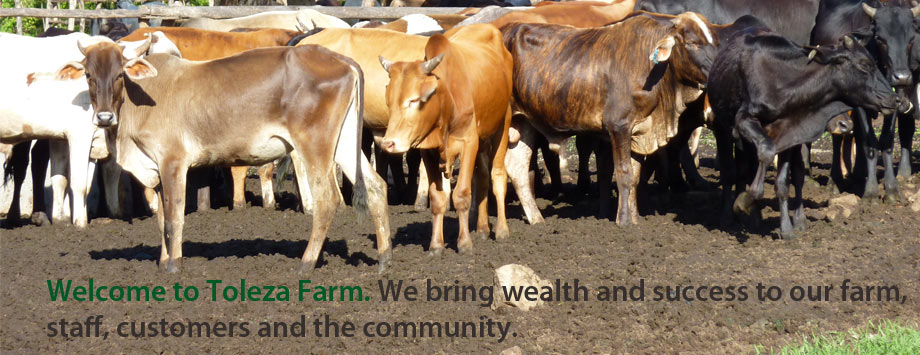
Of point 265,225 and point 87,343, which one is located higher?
point 87,343

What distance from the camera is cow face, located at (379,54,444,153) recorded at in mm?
8242

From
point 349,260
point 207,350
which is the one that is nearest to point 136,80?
point 349,260

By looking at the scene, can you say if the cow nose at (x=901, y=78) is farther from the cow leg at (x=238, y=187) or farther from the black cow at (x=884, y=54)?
the cow leg at (x=238, y=187)

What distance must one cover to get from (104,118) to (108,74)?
0.35 m

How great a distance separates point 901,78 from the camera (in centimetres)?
1021

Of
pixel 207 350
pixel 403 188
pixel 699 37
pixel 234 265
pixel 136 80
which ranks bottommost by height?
pixel 403 188

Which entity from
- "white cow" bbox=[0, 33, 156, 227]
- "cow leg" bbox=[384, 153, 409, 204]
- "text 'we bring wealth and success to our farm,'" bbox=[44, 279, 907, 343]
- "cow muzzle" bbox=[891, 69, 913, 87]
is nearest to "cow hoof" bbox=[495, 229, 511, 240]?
"text 'we bring wealth and success to our farm,'" bbox=[44, 279, 907, 343]

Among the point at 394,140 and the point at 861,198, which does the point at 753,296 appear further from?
the point at 861,198

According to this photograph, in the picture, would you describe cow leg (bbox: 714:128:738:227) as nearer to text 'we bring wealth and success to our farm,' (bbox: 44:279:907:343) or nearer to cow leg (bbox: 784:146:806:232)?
cow leg (bbox: 784:146:806:232)

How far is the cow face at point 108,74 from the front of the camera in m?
8.29

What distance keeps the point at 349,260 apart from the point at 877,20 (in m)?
5.66

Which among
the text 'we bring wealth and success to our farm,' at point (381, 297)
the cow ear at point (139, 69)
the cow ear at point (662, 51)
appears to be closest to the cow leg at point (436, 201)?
the text 'we bring wealth and success to our farm,' at point (381, 297)

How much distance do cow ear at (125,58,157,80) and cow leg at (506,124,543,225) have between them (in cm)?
355

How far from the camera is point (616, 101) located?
9.79 metres
